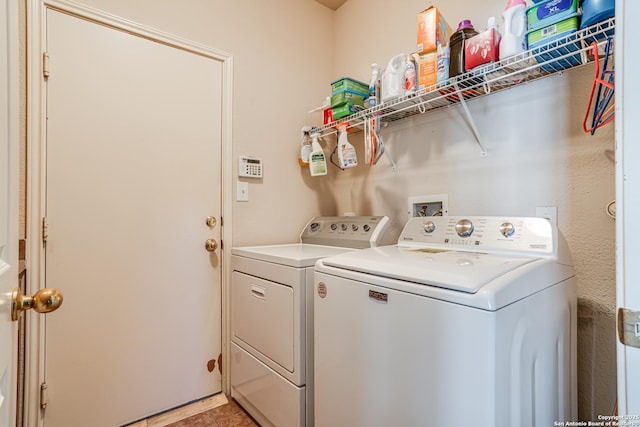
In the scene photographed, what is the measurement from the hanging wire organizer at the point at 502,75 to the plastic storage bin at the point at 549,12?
0.08 meters

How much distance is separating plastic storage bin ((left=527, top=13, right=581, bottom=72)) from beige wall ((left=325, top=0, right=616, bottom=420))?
132mm

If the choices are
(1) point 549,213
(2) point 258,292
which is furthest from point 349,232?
(1) point 549,213

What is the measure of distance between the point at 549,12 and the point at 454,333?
1.13 metres

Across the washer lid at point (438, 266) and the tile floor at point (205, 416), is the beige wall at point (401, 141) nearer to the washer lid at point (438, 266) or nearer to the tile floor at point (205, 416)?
the washer lid at point (438, 266)

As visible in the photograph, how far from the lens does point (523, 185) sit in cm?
138

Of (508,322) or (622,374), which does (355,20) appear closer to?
(508,322)

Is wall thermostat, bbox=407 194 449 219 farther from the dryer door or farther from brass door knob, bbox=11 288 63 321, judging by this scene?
brass door knob, bbox=11 288 63 321

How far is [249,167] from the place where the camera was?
197 centimetres

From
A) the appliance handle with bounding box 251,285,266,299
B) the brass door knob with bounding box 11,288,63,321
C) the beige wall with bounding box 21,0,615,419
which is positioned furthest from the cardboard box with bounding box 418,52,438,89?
the brass door knob with bounding box 11,288,63,321

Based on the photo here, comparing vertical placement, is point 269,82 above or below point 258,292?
above

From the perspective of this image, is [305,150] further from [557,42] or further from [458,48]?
[557,42]

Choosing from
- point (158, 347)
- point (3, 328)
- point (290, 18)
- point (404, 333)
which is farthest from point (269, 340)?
point (290, 18)

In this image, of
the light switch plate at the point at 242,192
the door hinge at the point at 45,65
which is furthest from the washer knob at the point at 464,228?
the door hinge at the point at 45,65

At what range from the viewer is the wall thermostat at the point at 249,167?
6.36ft
